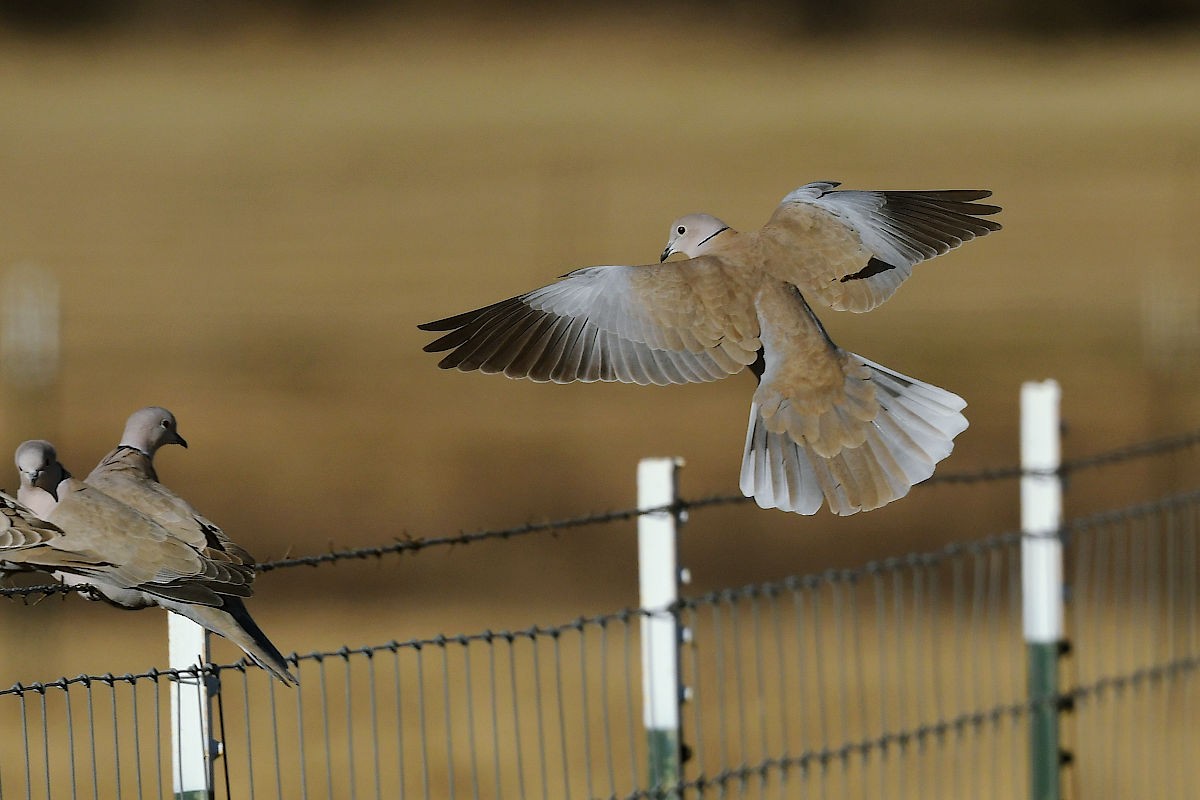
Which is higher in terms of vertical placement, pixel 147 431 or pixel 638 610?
pixel 147 431

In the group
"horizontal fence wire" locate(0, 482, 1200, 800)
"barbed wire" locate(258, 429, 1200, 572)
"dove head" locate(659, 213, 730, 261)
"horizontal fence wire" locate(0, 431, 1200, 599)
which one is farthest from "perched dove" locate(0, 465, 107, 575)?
"horizontal fence wire" locate(0, 482, 1200, 800)

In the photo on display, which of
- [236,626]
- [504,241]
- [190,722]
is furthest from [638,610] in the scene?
[504,241]

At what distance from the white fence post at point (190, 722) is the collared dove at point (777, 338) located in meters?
0.73

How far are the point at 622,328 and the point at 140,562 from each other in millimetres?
1074

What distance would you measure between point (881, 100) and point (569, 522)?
60.4 feet

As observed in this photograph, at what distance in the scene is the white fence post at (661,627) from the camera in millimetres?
4438

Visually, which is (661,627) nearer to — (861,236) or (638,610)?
(638,610)

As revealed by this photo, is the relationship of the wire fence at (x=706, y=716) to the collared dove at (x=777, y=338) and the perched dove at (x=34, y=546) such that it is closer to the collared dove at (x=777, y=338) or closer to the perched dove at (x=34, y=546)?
the collared dove at (x=777, y=338)

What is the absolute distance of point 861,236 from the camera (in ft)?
13.0

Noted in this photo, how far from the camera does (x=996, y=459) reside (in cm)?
1358

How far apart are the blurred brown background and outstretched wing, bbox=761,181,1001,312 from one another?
5569 mm

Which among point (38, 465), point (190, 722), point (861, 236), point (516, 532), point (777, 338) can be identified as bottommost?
point (190, 722)

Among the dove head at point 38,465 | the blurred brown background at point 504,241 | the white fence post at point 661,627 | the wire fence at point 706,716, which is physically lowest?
the wire fence at point 706,716

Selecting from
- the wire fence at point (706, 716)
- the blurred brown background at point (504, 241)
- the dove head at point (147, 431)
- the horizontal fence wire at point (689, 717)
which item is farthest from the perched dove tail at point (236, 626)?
the blurred brown background at point (504, 241)
